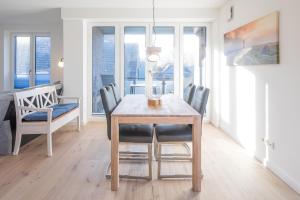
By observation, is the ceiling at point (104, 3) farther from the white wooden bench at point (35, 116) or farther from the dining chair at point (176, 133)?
the dining chair at point (176, 133)

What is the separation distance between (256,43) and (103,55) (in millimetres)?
3589

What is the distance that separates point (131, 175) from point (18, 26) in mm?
6215

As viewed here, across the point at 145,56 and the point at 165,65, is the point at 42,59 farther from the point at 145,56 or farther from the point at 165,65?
the point at 165,65

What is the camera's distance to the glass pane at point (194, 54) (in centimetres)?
641

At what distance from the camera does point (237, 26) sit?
4664 mm

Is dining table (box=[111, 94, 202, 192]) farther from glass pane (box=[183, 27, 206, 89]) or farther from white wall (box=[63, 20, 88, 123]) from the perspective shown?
glass pane (box=[183, 27, 206, 89])

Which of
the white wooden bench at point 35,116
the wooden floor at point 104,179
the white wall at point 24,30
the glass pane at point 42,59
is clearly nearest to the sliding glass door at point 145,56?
the white wall at point 24,30

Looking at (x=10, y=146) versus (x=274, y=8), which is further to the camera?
(x=10, y=146)

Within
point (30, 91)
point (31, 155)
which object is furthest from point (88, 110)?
point (31, 155)

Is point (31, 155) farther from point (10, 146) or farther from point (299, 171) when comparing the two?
point (299, 171)

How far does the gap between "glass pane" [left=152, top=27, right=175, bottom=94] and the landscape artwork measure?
5.72 ft

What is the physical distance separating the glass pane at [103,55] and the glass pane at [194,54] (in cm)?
156

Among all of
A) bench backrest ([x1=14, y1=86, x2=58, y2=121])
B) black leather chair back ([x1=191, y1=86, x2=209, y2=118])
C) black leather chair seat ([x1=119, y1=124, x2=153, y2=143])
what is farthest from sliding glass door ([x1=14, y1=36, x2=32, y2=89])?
black leather chair back ([x1=191, y1=86, x2=209, y2=118])

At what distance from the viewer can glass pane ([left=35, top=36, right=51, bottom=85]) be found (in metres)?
7.94
